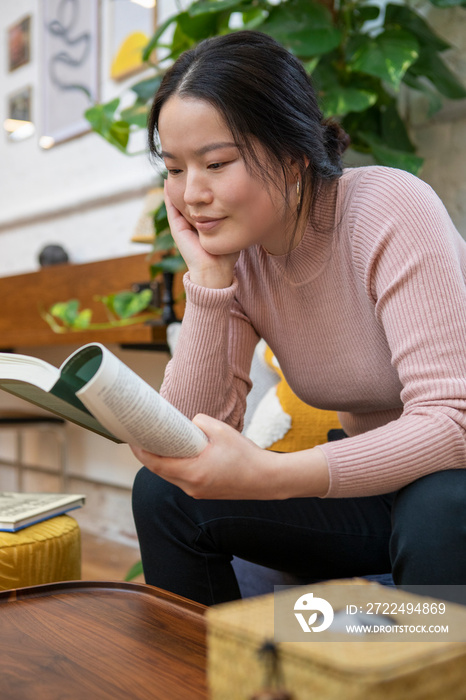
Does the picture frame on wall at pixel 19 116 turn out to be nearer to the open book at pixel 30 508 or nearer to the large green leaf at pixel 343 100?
the large green leaf at pixel 343 100

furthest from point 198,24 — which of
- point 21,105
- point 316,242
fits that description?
point 21,105

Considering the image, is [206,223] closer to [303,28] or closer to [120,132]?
[303,28]

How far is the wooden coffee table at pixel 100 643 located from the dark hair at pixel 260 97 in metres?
0.54

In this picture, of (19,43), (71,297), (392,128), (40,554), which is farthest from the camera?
(19,43)

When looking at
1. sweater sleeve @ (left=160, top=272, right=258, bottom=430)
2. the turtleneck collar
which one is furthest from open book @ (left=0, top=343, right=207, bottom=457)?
the turtleneck collar

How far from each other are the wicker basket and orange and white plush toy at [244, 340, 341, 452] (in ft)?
3.02

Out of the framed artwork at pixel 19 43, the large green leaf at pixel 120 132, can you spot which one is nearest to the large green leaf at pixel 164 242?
the large green leaf at pixel 120 132

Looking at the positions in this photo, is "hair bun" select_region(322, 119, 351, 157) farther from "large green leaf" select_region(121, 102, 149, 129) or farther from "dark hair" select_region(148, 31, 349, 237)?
"large green leaf" select_region(121, 102, 149, 129)

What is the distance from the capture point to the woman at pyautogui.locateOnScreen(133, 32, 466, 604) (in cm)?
73

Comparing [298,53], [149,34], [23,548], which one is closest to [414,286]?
[23,548]

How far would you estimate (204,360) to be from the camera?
98 cm

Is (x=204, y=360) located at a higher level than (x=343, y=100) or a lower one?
lower

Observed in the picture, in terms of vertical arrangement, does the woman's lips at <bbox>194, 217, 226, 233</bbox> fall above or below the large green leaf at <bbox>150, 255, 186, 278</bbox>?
above

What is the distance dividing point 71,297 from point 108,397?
268cm
